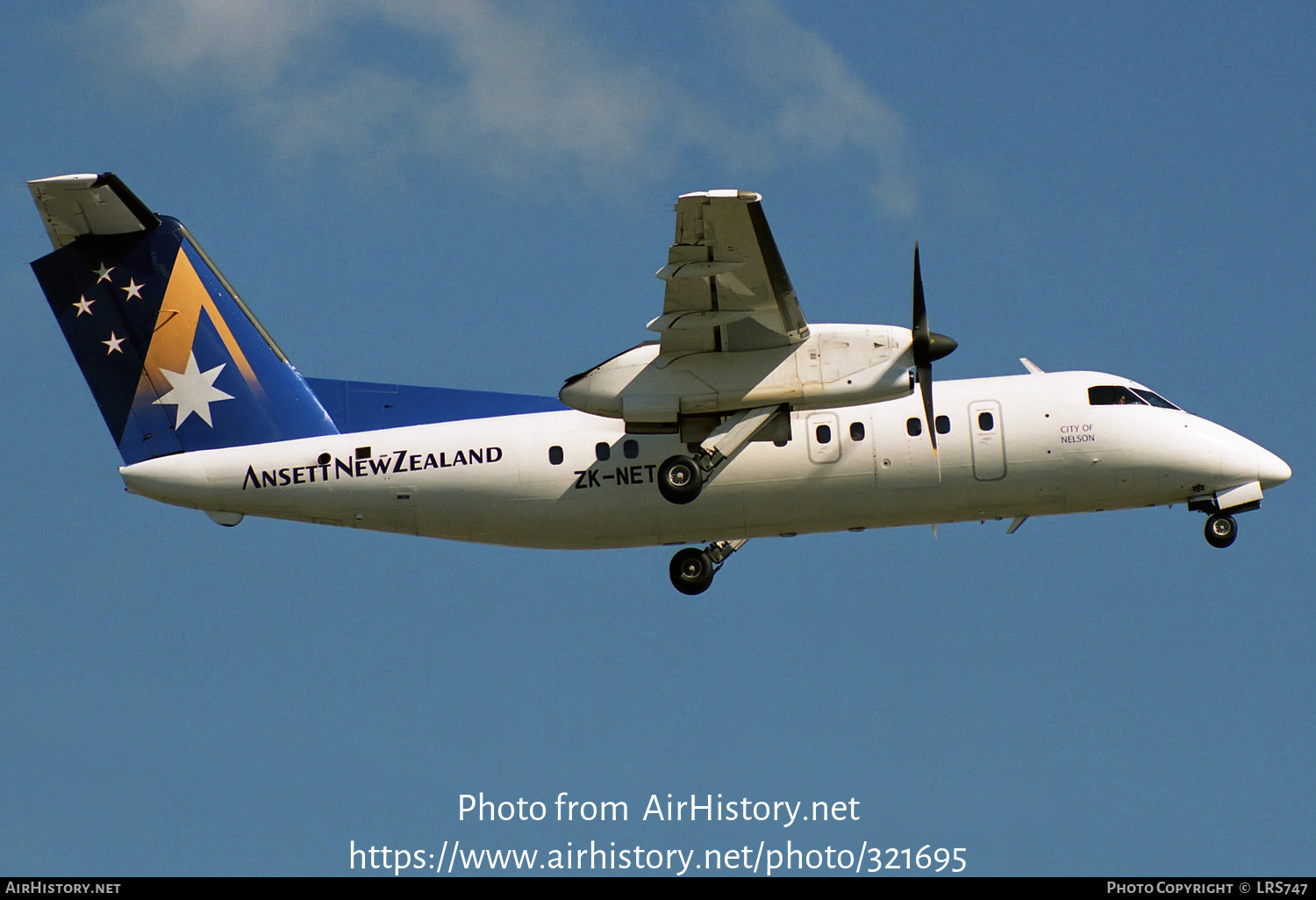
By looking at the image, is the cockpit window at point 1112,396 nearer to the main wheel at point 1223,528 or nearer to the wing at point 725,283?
the main wheel at point 1223,528

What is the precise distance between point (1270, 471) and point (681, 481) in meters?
8.29

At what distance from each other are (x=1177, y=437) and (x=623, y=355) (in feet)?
25.8

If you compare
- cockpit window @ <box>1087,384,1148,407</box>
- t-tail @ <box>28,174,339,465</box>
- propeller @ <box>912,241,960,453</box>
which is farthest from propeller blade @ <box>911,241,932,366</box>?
t-tail @ <box>28,174,339,465</box>

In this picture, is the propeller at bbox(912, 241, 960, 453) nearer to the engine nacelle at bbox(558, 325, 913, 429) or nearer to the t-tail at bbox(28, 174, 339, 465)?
the engine nacelle at bbox(558, 325, 913, 429)

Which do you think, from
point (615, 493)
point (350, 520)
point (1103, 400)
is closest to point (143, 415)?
point (350, 520)

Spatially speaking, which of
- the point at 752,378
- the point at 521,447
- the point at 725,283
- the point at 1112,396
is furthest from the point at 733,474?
the point at 1112,396

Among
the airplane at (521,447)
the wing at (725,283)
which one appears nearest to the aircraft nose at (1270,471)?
the airplane at (521,447)

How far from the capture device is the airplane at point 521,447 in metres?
23.5

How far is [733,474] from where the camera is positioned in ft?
77.4

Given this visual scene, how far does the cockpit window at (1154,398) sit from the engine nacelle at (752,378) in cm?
419

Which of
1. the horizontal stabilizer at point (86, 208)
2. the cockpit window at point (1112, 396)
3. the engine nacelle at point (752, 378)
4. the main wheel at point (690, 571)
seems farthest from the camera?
the main wheel at point (690, 571)

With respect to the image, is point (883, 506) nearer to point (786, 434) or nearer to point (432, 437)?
point (786, 434)

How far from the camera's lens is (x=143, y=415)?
23.8 m

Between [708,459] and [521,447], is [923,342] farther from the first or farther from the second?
[521,447]
